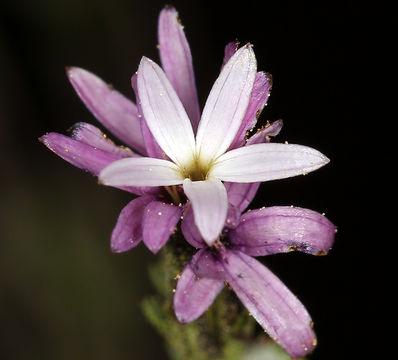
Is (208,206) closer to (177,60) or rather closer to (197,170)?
(197,170)

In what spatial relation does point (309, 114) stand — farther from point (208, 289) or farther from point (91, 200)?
point (208, 289)

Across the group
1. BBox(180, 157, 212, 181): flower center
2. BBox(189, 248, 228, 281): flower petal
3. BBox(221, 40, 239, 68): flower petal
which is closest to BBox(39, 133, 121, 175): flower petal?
BBox(180, 157, 212, 181): flower center

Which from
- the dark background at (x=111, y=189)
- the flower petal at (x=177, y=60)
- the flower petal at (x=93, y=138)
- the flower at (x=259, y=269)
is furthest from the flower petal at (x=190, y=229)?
the dark background at (x=111, y=189)

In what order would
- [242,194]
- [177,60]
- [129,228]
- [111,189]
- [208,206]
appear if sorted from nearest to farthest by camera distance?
[208,206]
[129,228]
[242,194]
[177,60]
[111,189]

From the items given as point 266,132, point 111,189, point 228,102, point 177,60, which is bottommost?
point 111,189

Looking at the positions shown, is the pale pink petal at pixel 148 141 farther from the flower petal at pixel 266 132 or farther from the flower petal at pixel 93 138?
the flower petal at pixel 266 132

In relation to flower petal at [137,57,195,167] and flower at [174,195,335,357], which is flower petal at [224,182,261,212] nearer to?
flower at [174,195,335,357]

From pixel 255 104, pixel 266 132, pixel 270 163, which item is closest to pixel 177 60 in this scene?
pixel 255 104
